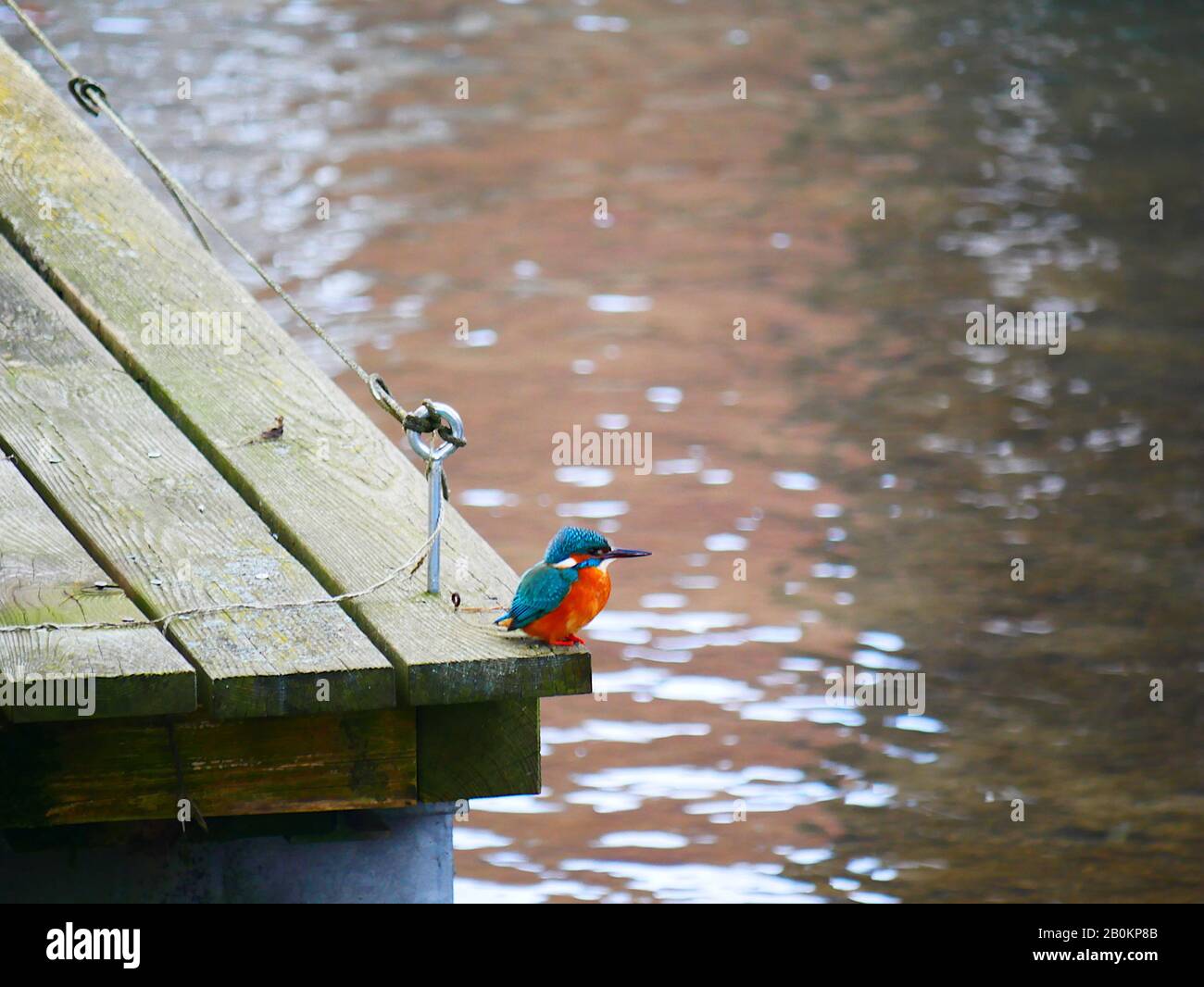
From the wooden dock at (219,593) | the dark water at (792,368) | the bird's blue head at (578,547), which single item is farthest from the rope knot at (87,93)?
the dark water at (792,368)

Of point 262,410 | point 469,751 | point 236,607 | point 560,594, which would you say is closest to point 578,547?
point 560,594

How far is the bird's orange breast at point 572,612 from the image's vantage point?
201cm

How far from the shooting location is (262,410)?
2535 millimetres

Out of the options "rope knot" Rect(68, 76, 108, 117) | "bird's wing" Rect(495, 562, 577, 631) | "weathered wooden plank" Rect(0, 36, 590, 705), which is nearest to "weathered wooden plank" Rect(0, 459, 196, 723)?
"weathered wooden plank" Rect(0, 36, 590, 705)

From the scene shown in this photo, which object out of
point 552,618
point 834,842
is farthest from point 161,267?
point 834,842

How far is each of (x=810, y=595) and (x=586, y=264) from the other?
3651mm

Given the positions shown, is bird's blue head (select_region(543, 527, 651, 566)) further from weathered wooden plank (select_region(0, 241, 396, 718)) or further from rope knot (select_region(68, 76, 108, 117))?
rope knot (select_region(68, 76, 108, 117))

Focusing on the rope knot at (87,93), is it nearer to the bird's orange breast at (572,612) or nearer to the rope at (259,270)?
the rope at (259,270)

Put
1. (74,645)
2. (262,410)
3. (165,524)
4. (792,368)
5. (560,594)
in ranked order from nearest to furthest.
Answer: (74,645) → (560,594) → (165,524) → (262,410) → (792,368)

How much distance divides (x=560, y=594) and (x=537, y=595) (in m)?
0.03

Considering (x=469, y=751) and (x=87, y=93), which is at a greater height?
(x=87, y=93)

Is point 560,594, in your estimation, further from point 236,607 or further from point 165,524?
point 165,524

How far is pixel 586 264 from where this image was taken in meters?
8.56
